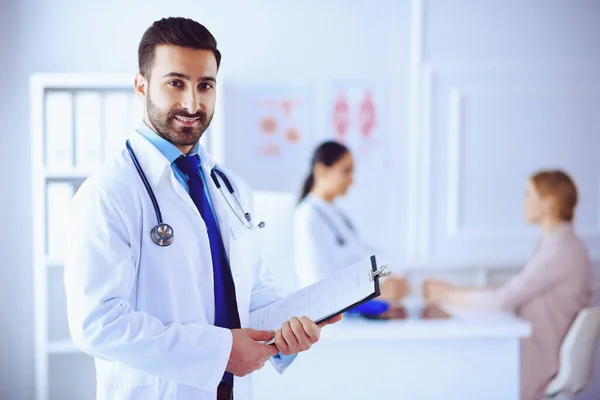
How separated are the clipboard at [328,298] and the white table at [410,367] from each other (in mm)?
771

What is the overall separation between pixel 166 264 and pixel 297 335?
29 cm

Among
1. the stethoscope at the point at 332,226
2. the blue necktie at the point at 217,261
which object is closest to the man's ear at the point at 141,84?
the blue necktie at the point at 217,261

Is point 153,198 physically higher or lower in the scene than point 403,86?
lower

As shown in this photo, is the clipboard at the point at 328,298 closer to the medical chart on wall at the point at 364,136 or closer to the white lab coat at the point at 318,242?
the white lab coat at the point at 318,242

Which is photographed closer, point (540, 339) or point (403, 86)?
point (540, 339)

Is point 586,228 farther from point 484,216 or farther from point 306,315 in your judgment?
point 306,315

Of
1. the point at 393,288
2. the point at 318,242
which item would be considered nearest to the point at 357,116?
the point at 318,242

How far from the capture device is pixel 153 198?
1.22m

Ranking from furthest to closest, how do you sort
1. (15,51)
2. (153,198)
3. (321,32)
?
1. (321,32)
2. (15,51)
3. (153,198)

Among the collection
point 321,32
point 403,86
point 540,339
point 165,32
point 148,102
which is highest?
point 321,32

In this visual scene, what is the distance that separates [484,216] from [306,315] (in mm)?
2119

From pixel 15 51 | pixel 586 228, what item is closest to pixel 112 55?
pixel 15 51

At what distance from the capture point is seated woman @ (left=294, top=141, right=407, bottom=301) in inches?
104

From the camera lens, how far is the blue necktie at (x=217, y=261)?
131cm
